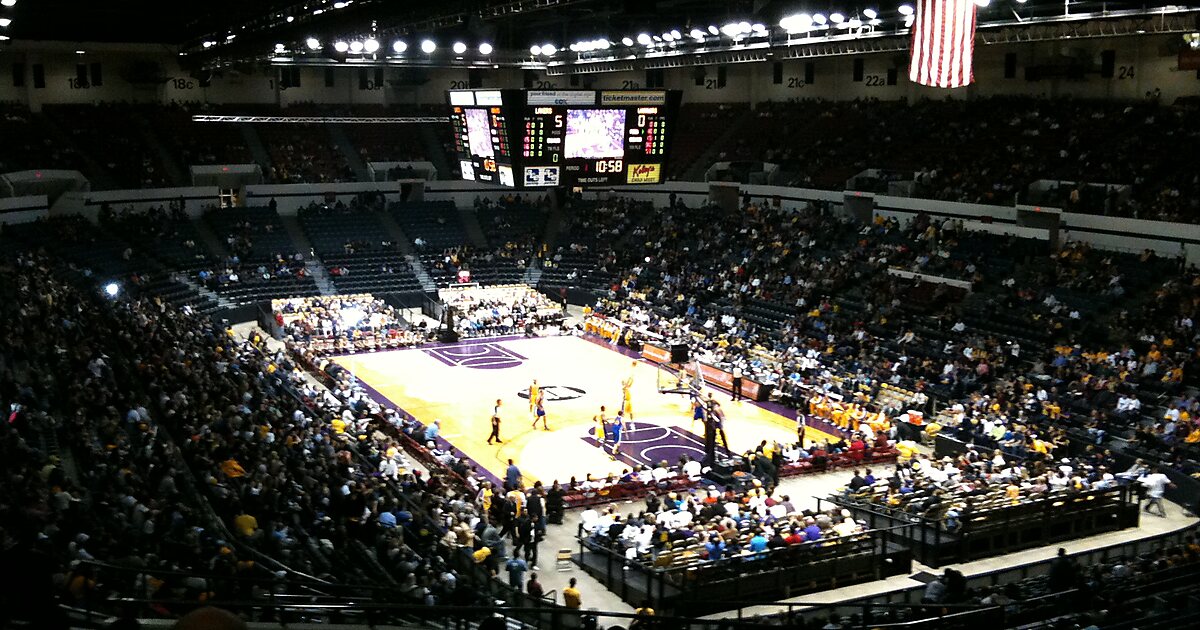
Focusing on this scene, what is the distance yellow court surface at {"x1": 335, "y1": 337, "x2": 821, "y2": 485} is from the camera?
1145 inches

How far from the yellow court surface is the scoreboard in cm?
694

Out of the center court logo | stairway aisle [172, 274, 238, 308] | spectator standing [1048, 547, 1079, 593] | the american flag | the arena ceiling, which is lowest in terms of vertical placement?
the center court logo

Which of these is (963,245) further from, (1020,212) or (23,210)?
(23,210)

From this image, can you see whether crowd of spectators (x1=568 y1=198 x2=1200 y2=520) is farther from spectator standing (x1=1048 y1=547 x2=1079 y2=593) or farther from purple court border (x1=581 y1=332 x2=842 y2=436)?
spectator standing (x1=1048 y1=547 x2=1079 y2=593)

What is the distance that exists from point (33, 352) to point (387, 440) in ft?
25.9

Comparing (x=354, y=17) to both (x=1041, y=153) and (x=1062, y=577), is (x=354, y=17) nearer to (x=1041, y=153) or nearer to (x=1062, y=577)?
(x=1062, y=577)

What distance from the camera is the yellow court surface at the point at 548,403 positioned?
95.5ft

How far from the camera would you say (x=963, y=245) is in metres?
39.9

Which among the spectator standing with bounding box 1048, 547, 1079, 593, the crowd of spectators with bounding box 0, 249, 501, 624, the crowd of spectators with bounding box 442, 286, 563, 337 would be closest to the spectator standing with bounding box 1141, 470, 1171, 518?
the spectator standing with bounding box 1048, 547, 1079, 593

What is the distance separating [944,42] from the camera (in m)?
22.3

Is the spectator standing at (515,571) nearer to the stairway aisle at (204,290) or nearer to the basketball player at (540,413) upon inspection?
the basketball player at (540,413)

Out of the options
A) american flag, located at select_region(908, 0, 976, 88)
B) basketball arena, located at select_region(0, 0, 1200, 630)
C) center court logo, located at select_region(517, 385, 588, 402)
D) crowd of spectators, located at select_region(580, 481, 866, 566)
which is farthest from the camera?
center court logo, located at select_region(517, 385, 588, 402)

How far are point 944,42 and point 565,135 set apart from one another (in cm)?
1068

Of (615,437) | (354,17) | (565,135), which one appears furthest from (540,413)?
(354,17)
